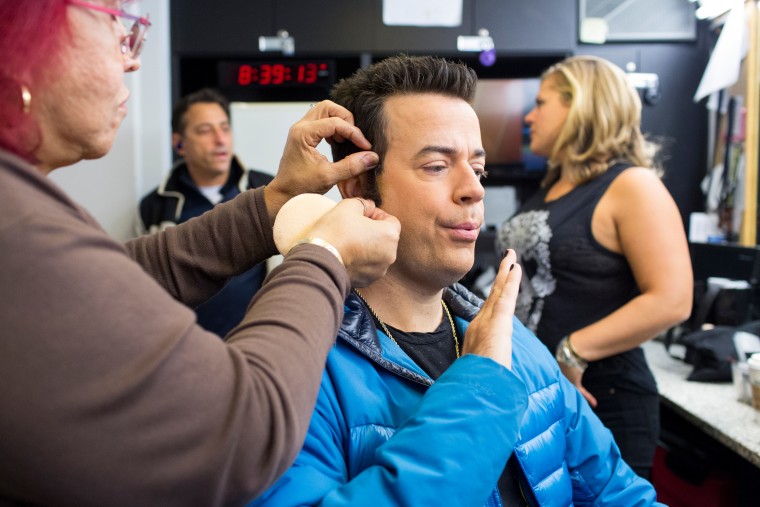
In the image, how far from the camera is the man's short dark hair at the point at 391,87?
1.39 metres

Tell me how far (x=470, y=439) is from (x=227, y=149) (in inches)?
96.4

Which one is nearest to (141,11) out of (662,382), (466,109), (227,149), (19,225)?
(227,149)

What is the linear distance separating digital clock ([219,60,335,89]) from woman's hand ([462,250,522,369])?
286cm

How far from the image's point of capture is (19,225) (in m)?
0.61

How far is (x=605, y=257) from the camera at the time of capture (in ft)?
6.22

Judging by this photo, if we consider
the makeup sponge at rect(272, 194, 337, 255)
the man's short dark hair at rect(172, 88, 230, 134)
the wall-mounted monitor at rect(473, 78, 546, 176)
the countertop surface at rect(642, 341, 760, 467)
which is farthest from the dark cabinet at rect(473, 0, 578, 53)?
the makeup sponge at rect(272, 194, 337, 255)

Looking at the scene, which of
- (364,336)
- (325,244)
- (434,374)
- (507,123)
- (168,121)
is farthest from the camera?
(507,123)

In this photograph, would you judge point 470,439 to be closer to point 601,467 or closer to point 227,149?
point 601,467

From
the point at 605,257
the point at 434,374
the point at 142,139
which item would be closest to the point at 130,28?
the point at 434,374

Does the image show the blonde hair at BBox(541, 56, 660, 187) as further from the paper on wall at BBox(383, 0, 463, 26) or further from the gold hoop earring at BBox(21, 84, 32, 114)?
the paper on wall at BBox(383, 0, 463, 26)

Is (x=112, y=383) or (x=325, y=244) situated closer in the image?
(x=112, y=383)

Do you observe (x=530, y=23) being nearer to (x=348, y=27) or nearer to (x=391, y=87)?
(x=348, y=27)

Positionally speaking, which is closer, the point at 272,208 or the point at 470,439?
the point at 470,439

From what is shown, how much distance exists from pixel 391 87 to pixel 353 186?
22 centimetres
